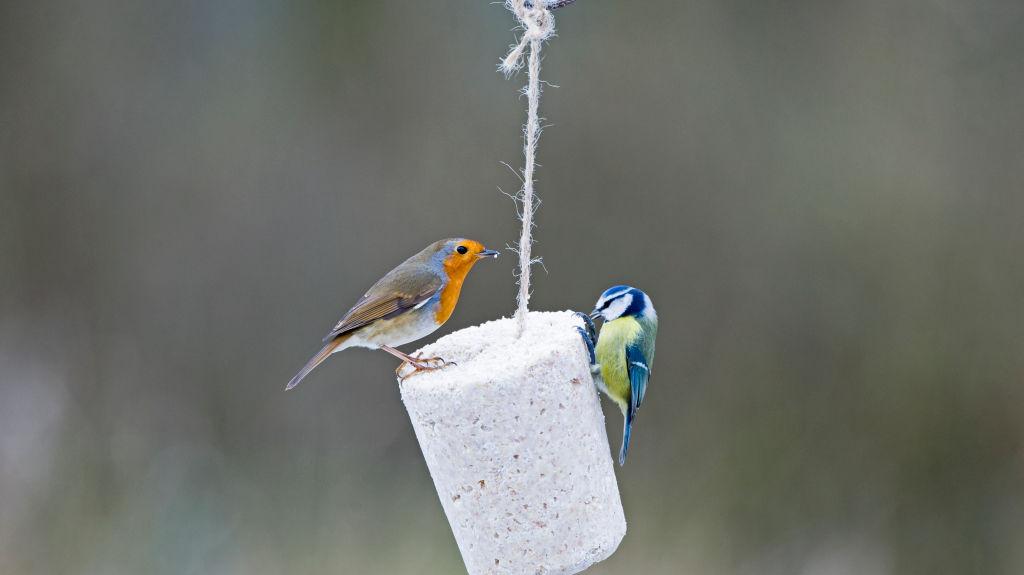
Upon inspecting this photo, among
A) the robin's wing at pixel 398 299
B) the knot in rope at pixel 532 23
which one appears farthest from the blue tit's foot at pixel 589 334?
the knot in rope at pixel 532 23

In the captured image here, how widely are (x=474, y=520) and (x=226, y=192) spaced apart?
3.56 metres

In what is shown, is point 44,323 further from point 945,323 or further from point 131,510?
point 945,323

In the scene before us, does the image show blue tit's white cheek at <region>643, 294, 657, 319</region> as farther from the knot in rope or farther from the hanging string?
the knot in rope

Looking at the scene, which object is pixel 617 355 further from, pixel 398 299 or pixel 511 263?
pixel 511 263

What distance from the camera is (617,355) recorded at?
1.81 metres

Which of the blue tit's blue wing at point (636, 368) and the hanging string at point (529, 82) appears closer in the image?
the hanging string at point (529, 82)

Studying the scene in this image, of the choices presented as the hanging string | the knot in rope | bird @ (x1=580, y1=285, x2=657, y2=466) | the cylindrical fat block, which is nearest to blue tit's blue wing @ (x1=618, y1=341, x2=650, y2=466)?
bird @ (x1=580, y1=285, x2=657, y2=466)

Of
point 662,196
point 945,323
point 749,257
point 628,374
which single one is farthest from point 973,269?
point 628,374

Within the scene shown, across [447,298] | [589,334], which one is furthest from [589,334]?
[447,298]

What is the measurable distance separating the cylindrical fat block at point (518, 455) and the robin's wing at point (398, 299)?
0.66 ft

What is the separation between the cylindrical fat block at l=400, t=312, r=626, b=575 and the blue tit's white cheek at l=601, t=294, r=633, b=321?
0.35 ft

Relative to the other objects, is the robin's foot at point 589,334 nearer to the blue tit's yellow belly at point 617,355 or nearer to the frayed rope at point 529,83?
the blue tit's yellow belly at point 617,355

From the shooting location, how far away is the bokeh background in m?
4.36

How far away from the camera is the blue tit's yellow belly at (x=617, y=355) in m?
1.81
